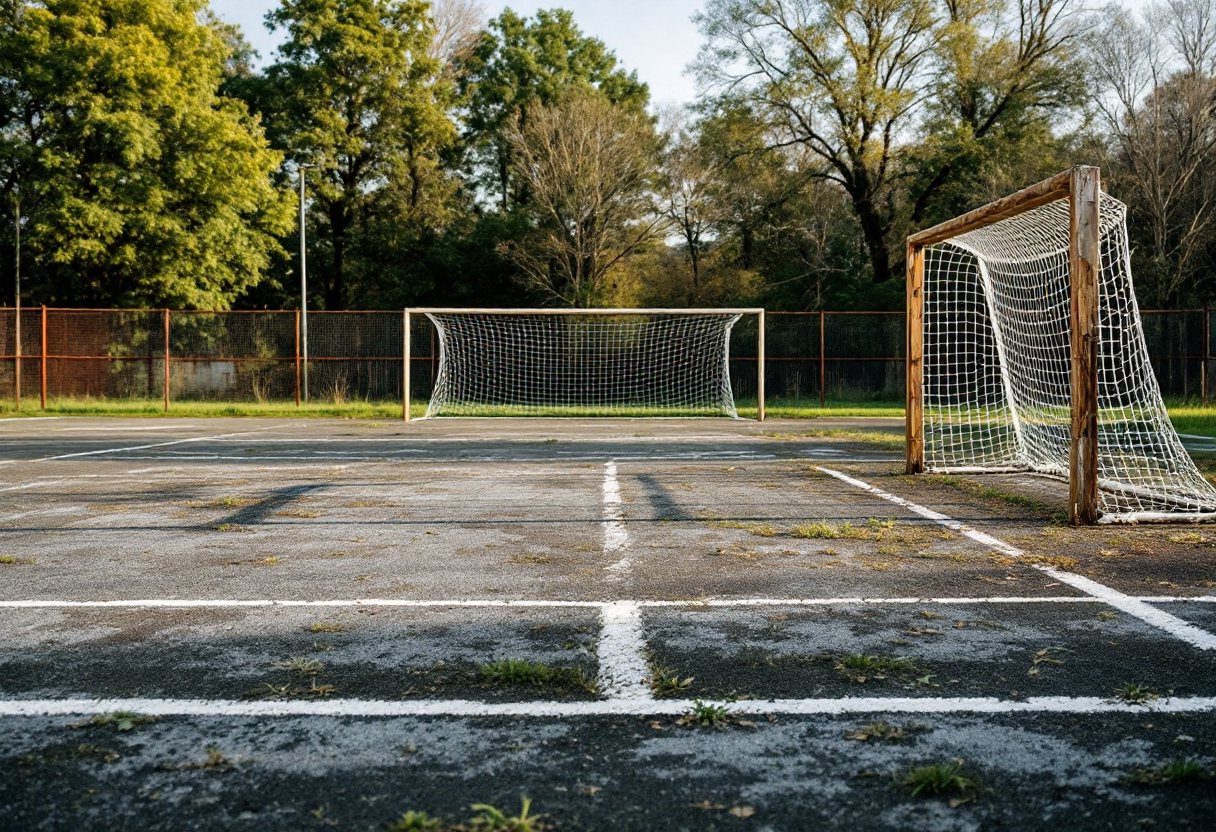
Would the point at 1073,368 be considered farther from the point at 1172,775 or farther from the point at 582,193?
the point at 582,193

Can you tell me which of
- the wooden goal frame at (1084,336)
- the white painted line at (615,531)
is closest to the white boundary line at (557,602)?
the white painted line at (615,531)

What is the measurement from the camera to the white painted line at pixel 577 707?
10.6 ft

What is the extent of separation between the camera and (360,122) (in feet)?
136

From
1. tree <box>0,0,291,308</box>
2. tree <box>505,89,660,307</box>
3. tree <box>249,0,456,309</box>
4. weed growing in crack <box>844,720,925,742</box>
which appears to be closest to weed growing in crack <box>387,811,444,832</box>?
weed growing in crack <box>844,720,925,742</box>

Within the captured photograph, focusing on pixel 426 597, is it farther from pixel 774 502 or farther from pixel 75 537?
pixel 774 502

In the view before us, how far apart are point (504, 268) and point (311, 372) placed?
14.2 meters

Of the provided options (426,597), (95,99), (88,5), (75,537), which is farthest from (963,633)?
(88,5)

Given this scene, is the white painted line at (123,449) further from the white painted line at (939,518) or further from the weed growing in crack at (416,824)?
the weed growing in crack at (416,824)

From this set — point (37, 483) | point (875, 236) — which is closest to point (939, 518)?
point (37, 483)

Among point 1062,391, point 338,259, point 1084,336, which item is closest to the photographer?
point 1084,336

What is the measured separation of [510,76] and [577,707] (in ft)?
148

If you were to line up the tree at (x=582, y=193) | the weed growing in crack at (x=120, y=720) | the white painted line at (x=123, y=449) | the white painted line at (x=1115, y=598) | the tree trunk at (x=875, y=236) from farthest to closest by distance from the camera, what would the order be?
the tree trunk at (x=875, y=236) < the tree at (x=582, y=193) < the white painted line at (x=123, y=449) < the white painted line at (x=1115, y=598) < the weed growing in crack at (x=120, y=720)

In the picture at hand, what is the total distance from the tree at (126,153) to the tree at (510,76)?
12924 millimetres

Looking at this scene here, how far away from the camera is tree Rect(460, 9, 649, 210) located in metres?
44.7
